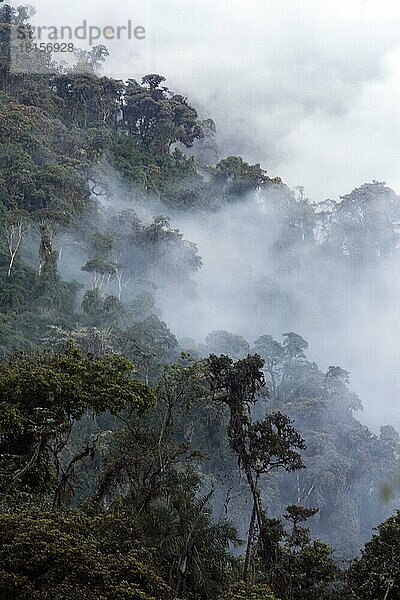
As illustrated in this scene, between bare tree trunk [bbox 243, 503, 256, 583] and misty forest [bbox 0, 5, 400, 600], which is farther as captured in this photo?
bare tree trunk [bbox 243, 503, 256, 583]

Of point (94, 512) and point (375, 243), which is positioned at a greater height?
point (375, 243)

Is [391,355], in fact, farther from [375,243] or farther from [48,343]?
[48,343]

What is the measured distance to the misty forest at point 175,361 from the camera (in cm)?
1080

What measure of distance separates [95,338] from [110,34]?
33.1 metres

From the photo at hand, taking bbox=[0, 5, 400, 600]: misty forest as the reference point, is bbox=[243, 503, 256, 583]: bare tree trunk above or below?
below

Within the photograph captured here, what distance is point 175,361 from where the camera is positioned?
2884cm

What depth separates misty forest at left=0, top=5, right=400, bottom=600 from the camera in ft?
35.4

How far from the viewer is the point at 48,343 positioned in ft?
80.6

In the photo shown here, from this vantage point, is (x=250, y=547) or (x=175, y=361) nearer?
(x=250, y=547)

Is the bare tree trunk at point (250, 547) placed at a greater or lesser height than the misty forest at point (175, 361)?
lesser

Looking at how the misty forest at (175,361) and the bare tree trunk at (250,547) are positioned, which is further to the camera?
the bare tree trunk at (250,547)

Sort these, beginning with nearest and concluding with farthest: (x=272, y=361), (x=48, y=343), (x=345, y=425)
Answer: (x=48, y=343), (x=345, y=425), (x=272, y=361)

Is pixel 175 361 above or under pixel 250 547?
above

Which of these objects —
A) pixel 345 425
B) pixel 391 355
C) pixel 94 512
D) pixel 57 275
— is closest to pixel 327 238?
pixel 391 355
